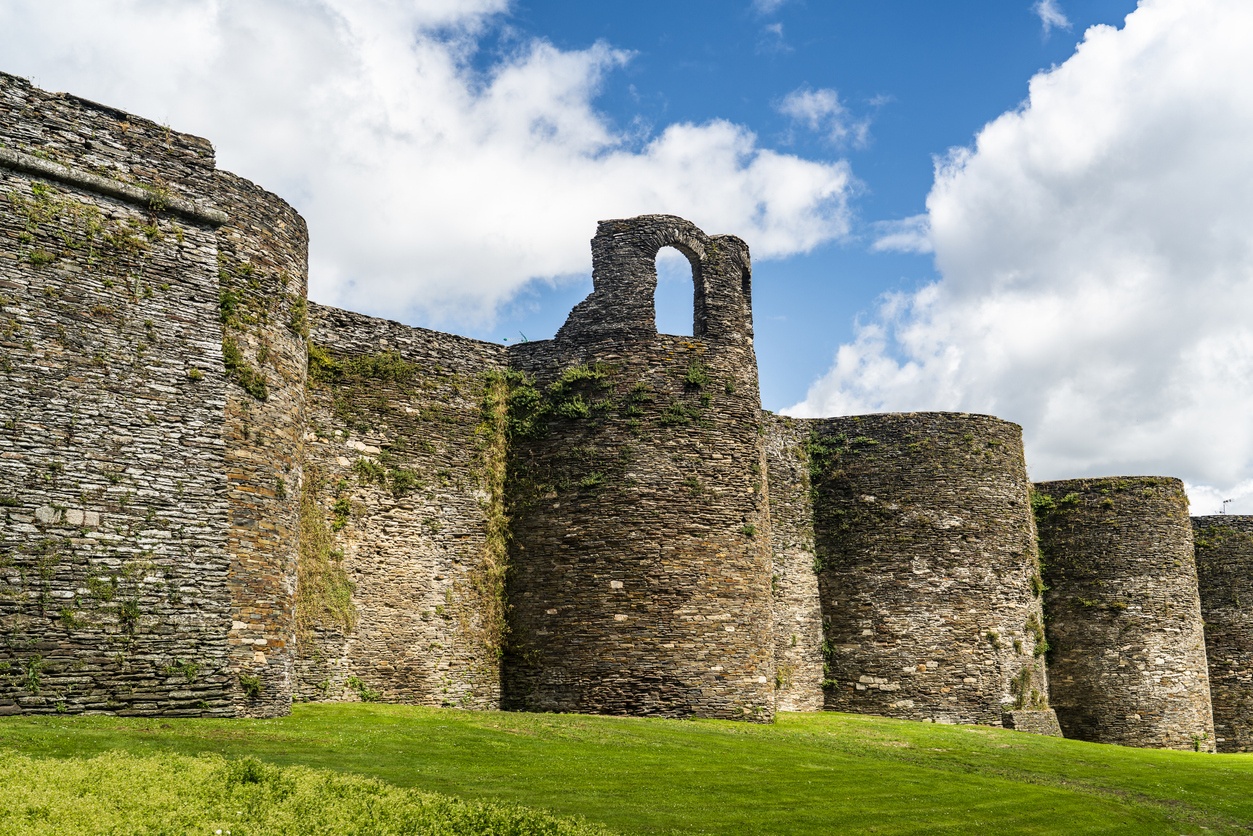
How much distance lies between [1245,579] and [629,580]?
2522 centimetres

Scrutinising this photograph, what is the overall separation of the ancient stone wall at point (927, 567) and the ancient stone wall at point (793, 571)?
391 millimetres

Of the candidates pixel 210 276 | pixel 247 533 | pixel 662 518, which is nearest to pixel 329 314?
pixel 210 276

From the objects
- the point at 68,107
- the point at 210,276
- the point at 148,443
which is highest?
the point at 68,107

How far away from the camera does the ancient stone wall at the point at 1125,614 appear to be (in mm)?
32625

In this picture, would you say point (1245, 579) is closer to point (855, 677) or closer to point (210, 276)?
point (855, 677)

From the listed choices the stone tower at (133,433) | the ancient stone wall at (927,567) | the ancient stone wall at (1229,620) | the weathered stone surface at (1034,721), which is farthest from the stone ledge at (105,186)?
the ancient stone wall at (1229,620)

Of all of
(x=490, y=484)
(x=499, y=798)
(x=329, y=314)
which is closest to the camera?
(x=499, y=798)

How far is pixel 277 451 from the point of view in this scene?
1875 cm

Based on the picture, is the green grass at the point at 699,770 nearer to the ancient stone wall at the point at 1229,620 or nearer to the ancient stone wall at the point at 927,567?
the ancient stone wall at the point at 927,567

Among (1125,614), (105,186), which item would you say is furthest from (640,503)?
(1125,614)

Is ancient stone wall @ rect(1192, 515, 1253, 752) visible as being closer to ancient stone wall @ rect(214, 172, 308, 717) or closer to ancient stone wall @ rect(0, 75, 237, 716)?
ancient stone wall @ rect(214, 172, 308, 717)

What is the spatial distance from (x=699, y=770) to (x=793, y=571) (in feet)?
49.9

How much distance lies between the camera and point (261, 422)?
60.5 ft

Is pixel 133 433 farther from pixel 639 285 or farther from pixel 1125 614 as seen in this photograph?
pixel 1125 614
